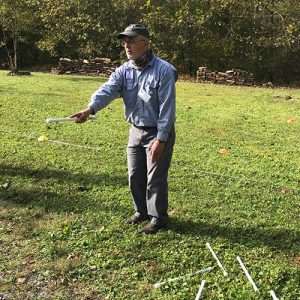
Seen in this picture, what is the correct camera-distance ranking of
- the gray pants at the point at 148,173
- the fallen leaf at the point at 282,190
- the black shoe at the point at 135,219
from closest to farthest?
1. the gray pants at the point at 148,173
2. the black shoe at the point at 135,219
3. the fallen leaf at the point at 282,190

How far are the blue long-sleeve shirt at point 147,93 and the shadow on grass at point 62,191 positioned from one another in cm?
126

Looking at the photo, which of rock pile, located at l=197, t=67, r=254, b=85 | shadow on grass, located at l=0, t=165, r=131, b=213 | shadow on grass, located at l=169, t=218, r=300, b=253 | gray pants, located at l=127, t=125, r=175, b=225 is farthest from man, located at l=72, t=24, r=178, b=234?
rock pile, located at l=197, t=67, r=254, b=85

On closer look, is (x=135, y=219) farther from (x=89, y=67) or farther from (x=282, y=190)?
(x=89, y=67)

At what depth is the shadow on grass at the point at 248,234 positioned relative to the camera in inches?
156

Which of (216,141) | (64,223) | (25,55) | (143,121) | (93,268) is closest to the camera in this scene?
(93,268)

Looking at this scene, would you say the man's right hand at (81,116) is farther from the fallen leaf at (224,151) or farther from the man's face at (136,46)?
the fallen leaf at (224,151)

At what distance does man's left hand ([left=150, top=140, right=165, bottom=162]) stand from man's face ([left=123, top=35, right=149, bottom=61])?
29.1 inches

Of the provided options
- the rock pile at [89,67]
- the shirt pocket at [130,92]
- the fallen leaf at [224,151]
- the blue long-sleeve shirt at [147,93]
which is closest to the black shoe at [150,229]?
the blue long-sleeve shirt at [147,93]

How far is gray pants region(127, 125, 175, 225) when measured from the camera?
387 cm

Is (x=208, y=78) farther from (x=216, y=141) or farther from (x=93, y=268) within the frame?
(x=93, y=268)

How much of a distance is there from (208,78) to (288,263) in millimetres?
16539

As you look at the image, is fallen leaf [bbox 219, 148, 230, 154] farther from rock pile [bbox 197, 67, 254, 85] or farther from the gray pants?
rock pile [bbox 197, 67, 254, 85]

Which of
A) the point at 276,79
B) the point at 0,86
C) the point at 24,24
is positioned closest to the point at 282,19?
the point at 276,79

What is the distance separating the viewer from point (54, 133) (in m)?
7.74
